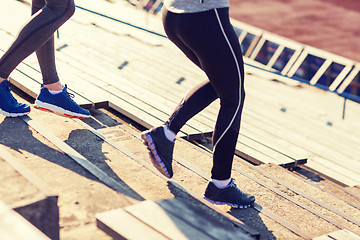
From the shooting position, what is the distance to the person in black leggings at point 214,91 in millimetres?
3008

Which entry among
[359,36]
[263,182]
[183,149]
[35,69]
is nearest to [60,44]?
[35,69]

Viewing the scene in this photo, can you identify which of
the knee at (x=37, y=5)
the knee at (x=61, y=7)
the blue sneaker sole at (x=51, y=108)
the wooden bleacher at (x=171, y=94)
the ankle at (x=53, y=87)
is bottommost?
the wooden bleacher at (x=171, y=94)

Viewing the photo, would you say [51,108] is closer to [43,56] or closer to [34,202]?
[43,56]

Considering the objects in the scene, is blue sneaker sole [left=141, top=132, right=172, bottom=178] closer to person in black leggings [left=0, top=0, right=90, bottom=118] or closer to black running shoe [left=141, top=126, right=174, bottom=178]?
black running shoe [left=141, top=126, right=174, bottom=178]

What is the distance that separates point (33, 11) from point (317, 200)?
7.92 ft

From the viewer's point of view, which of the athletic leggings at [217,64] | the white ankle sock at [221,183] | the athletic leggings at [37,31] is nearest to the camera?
the athletic leggings at [217,64]

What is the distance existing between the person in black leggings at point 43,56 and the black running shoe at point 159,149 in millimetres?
884

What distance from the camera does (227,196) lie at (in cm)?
338

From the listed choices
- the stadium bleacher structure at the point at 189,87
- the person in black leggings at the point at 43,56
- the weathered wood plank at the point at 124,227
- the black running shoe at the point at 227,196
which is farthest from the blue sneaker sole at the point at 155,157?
the person in black leggings at the point at 43,56

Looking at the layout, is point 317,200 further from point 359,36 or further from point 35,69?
point 359,36

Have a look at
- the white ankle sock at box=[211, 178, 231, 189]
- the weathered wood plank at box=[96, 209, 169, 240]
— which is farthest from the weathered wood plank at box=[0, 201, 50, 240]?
the white ankle sock at box=[211, 178, 231, 189]

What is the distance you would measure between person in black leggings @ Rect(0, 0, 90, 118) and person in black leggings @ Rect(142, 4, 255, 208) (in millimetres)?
810

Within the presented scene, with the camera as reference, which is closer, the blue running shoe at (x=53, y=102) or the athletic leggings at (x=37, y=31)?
the athletic leggings at (x=37, y=31)

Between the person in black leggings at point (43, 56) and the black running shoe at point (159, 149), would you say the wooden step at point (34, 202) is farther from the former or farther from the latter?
the person in black leggings at point (43, 56)
